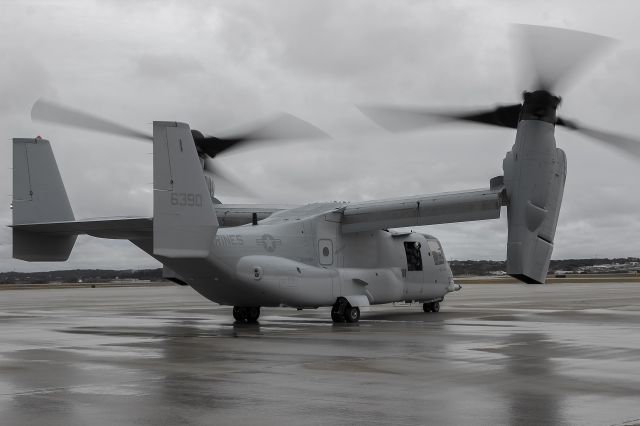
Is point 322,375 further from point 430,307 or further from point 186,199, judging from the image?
point 430,307

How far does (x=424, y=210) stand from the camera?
1004 inches

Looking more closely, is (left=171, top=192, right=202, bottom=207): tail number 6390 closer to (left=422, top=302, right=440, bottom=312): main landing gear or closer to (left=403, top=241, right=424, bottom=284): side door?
(left=403, top=241, right=424, bottom=284): side door

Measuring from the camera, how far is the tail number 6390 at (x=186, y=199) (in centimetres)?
1991

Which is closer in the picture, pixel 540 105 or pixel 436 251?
pixel 540 105

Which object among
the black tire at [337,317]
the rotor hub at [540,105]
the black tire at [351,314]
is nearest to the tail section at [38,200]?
the black tire at [337,317]

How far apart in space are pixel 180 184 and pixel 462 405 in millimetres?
11951

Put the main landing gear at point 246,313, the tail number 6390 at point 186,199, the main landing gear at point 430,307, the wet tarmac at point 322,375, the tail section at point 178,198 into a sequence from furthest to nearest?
1. the main landing gear at point 430,307
2. the main landing gear at point 246,313
3. the tail number 6390 at point 186,199
4. the tail section at point 178,198
5. the wet tarmac at point 322,375

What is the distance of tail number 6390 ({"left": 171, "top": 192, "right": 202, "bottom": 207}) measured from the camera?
1991 centimetres

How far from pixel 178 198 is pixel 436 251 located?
14051mm

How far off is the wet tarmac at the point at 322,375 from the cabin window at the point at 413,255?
267 inches

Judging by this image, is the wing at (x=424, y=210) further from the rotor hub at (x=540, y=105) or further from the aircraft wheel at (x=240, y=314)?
the aircraft wheel at (x=240, y=314)

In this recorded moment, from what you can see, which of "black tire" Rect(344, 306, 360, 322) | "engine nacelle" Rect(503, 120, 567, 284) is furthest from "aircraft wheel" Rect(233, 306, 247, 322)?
"engine nacelle" Rect(503, 120, 567, 284)

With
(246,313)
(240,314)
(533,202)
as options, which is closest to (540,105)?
(533,202)

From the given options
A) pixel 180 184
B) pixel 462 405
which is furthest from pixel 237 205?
pixel 462 405
